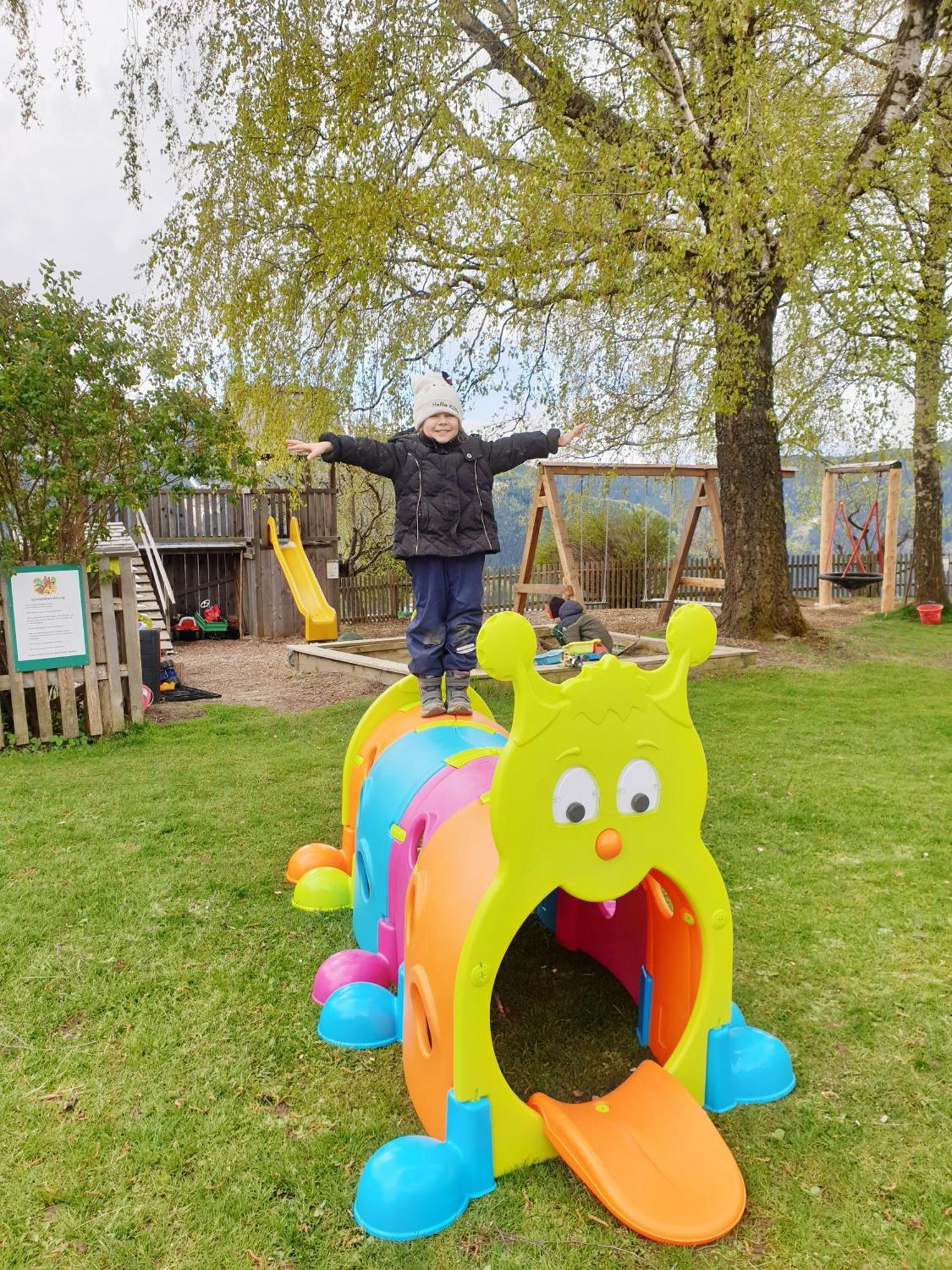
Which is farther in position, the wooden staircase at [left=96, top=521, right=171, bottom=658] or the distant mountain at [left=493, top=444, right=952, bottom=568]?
the distant mountain at [left=493, top=444, right=952, bottom=568]

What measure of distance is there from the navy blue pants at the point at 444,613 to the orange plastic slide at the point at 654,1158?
7.17 ft

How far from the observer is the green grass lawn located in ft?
7.22

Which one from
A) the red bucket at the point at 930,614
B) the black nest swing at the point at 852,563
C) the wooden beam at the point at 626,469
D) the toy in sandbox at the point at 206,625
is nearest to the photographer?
the wooden beam at the point at 626,469

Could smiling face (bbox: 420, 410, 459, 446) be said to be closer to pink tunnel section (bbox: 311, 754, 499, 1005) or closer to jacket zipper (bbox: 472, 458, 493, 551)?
jacket zipper (bbox: 472, 458, 493, 551)

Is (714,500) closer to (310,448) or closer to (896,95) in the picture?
(896,95)

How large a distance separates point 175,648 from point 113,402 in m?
8.06

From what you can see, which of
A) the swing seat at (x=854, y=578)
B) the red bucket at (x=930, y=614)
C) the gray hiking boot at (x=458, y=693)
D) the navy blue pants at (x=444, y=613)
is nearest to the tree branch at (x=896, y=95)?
the swing seat at (x=854, y=578)

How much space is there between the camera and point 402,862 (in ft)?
10.4

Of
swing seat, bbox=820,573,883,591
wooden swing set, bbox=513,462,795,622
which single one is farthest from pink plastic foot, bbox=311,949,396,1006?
swing seat, bbox=820,573,883,591

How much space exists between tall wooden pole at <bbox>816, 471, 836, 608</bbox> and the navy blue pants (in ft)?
43.6

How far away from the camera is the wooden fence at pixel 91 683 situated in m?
6.90

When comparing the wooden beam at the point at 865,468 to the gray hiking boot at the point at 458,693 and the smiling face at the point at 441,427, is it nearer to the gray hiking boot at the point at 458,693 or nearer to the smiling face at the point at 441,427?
the smiling face at the point at 441,427

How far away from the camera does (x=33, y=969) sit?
137 inches

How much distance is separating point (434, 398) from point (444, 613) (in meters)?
1.08
